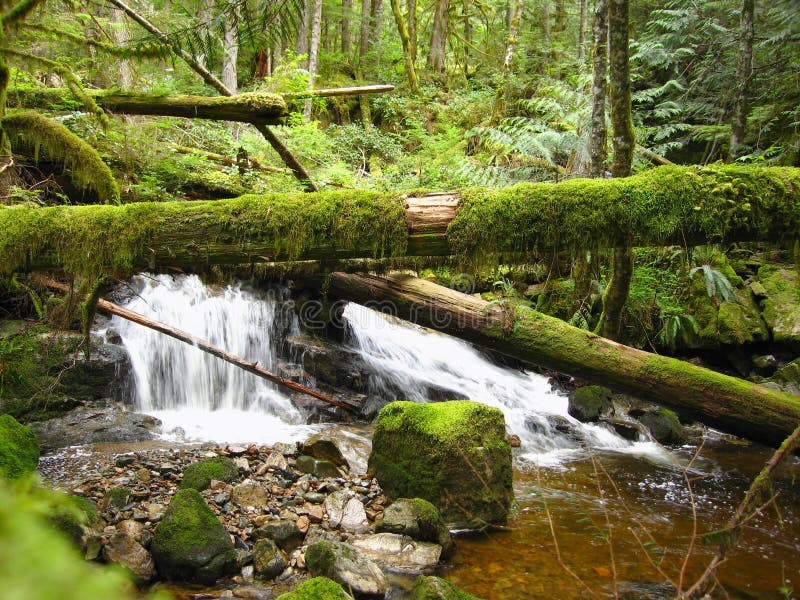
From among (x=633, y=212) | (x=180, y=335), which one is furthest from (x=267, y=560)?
(x=633, y=212)

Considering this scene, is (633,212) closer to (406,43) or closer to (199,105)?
(199,105)

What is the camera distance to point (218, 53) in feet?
19.4

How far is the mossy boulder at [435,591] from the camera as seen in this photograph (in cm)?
364

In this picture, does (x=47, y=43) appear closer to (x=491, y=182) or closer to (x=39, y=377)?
(x=39, y=377)

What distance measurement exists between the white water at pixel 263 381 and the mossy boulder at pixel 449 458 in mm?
2212

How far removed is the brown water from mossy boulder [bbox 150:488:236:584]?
6.28ft

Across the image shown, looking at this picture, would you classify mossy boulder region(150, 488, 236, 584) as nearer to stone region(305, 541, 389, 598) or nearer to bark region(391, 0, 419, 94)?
stone region(305, 541, 389, 598)

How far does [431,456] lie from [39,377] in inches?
232

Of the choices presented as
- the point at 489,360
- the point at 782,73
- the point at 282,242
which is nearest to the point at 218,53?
the point at 282,242

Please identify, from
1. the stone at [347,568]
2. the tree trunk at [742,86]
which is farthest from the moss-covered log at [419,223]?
the tree trunk at [742,86]

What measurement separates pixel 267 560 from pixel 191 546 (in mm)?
645

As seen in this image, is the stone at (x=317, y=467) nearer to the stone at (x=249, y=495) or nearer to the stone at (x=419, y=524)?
the stone at (x=249, y=495)

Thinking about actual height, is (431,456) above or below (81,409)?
above

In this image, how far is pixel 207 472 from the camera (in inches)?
225
